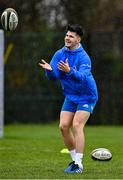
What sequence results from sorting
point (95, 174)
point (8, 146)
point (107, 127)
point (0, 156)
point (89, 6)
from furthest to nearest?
point (89, 6), point (107, 127), point (8, 146), point (0, 156), point (95, 174)

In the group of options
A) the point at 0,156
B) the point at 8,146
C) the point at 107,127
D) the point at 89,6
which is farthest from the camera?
the point at 89,6

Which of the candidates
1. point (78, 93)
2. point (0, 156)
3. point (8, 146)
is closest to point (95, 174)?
point (78, 93)

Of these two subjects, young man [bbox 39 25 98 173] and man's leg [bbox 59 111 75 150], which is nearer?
young man [bbox 39 25 98 173]

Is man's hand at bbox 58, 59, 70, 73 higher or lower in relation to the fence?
higher

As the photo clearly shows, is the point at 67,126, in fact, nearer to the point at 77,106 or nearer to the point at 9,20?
the point at 77,106

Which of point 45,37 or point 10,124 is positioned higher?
point 45,37

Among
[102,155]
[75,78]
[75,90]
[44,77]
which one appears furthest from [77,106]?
[44,77]

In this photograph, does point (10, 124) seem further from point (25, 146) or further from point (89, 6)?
point (25, 146)

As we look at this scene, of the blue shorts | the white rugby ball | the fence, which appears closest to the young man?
the blue shorts

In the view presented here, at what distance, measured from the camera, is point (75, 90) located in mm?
10875

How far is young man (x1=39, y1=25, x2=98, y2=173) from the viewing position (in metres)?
10.8

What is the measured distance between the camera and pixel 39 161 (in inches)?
485

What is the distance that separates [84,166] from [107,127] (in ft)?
38.8

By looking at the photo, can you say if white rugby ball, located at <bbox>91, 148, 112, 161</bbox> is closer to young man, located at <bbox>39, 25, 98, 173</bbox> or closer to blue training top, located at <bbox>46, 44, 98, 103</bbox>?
young man, located at <bbox>39, 25, 98, 173</bbox>
